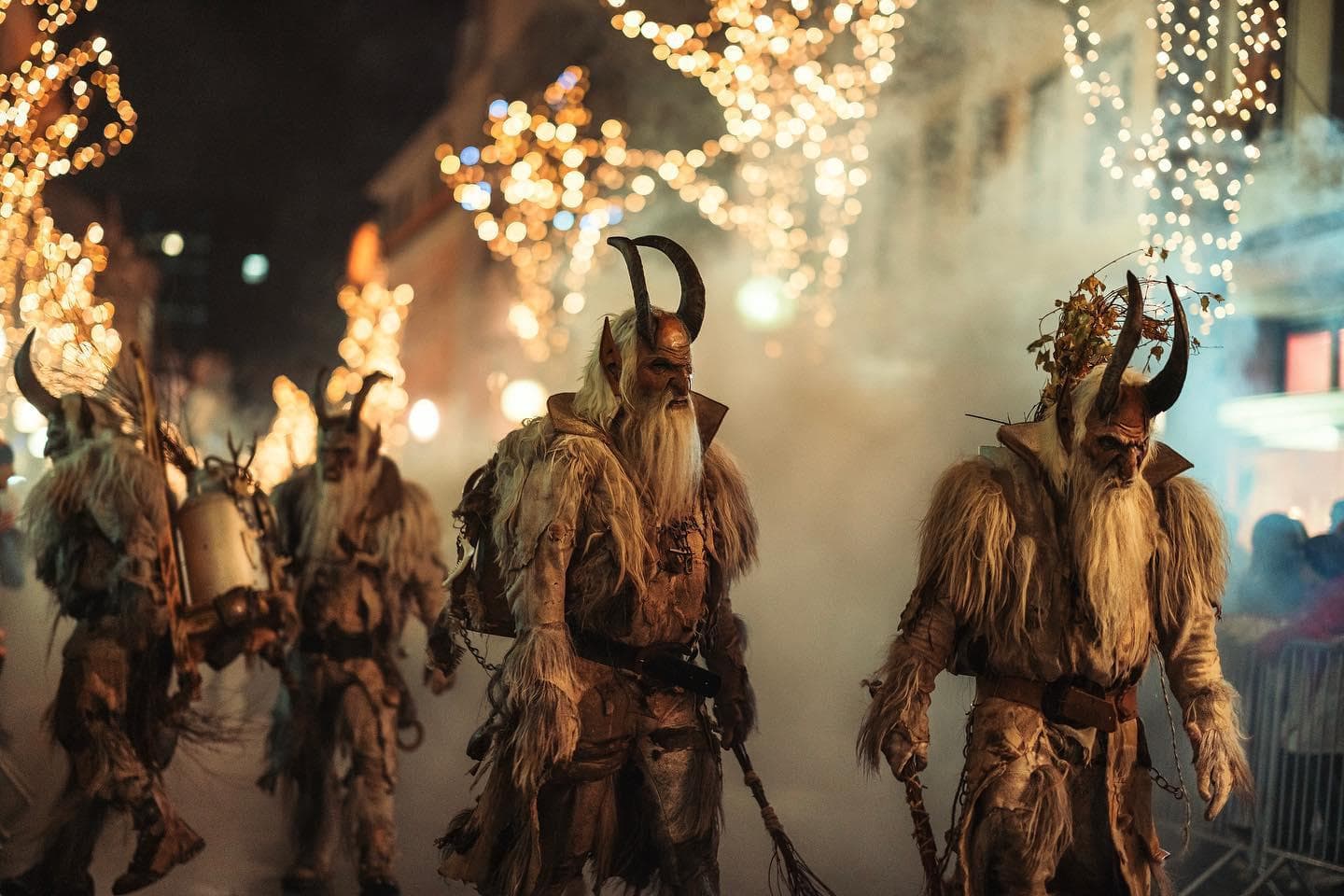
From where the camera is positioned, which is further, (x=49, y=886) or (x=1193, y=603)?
(x=49, y=886)

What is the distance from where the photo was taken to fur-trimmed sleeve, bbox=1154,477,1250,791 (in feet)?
15.4

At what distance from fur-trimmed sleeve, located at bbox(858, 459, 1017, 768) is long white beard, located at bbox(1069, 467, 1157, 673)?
233mm

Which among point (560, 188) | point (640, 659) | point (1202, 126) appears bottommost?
point (640, 659)

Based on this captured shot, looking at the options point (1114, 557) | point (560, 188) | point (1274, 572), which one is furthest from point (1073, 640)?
point (560, 188)

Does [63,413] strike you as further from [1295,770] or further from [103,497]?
[1295,770]

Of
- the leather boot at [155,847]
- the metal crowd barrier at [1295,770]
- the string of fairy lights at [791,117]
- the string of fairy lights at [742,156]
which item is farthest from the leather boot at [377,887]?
the string of fairy lights at [742,156]

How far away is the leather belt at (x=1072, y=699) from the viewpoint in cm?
466

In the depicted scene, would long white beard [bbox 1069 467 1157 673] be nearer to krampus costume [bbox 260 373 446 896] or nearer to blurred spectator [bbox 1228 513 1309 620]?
blurred spectator [bbox 1228 513 1309 620]

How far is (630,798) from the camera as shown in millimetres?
5219

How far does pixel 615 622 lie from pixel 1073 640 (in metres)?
1.53

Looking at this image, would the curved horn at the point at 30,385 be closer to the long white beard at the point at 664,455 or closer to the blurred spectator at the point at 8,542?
the blurred spectator at the point at 8,542

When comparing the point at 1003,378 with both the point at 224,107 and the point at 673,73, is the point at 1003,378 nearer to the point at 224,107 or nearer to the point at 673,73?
the point at 673,73

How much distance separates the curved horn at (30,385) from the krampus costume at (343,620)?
1405mm

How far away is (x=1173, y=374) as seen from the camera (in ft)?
15.1
